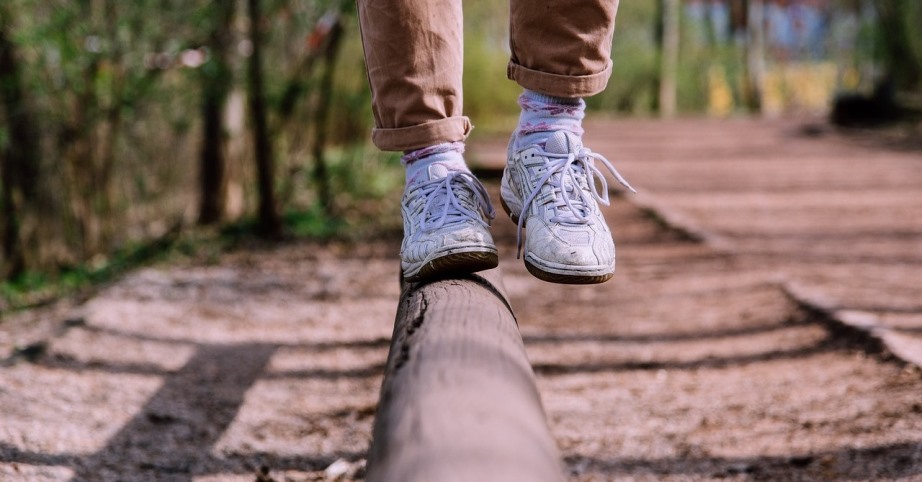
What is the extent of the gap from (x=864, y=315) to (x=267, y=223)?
127 inches

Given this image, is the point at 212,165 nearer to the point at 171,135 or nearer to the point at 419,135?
the point at 171,135

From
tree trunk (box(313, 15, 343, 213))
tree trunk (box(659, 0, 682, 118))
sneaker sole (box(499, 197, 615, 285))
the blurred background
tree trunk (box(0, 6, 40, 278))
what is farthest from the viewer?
tree trunk (box(659, 0, 682, 118))

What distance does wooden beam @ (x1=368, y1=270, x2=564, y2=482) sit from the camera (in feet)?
2.92

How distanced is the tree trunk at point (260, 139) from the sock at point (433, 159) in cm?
332

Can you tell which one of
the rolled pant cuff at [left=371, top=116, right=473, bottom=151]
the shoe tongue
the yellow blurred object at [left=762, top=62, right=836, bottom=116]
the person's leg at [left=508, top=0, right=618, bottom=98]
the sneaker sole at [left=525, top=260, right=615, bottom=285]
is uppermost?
the person's leg at [left=508, top=0, right=618, bottom=98]

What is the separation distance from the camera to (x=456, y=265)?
1.50 metres

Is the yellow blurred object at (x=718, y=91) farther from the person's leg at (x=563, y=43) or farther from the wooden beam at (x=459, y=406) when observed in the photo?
the wooden beam at (x=459, y=406)

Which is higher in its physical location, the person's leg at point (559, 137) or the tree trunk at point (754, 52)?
the person's leg at point (559, 137)

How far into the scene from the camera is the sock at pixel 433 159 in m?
1.68

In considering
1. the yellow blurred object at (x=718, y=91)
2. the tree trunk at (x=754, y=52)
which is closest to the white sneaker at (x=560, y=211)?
the tree trunk at (x=754, y=52)

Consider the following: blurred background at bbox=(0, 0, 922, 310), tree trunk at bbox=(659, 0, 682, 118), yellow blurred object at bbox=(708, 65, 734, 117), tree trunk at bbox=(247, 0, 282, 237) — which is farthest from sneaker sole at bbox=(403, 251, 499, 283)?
yellow blurred object at bbox=(708, 65, 734, 117)

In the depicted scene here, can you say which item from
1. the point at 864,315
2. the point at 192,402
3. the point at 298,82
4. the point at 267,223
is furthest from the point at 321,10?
the point at 864,315

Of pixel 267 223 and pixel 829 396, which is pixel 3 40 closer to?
pixel 267 223

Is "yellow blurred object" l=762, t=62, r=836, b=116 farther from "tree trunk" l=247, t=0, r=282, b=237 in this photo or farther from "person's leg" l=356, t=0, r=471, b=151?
"person's leg" l=356, t=0, r=471, b=151
